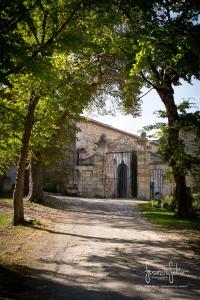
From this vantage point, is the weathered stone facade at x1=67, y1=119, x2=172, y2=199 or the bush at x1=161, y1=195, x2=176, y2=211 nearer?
the bush at x1=161, y1=195, x2=176, y2=211

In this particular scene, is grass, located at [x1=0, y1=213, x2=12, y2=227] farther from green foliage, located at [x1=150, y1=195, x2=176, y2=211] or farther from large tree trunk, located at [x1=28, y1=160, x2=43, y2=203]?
green foliage, located at [x1=150, y1=195, x2=176, y2=211]

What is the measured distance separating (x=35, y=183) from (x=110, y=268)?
1438cm

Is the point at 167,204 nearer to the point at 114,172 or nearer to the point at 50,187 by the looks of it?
the point at 114,172

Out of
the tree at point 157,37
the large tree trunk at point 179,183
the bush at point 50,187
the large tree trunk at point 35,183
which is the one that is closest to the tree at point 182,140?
the large tree trunk at point 179,183

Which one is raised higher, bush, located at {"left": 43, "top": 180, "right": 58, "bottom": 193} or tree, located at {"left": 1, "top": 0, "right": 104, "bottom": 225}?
tree, located at {"left": 1, "top": 0, "right": 104, "bottom": 225}

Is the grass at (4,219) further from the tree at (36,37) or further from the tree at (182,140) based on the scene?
the tree at (182,140)

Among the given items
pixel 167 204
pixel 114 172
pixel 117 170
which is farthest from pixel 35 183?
pixel 117 170

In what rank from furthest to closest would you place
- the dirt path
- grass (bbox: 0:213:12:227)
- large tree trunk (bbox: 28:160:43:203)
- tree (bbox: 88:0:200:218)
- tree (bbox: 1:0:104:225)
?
large tree trunk (bbox: 28:160:43:203), grass (bbox: 0:213:12:227), tree (bbox: 88:0:200:218), tree (bbox: 1:0:104:225), the dirt path

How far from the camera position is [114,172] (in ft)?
112

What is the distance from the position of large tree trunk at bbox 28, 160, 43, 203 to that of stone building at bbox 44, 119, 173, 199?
1038 centimetres

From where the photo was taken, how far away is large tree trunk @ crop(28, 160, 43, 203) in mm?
20855

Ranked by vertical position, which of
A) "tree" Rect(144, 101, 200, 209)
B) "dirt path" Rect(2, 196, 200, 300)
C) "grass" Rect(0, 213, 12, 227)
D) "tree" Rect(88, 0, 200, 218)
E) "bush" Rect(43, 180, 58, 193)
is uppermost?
"tree" Rect(88, 0, 200, 218)

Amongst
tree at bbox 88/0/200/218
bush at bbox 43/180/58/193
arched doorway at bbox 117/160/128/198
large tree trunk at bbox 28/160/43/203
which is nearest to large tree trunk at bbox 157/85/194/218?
tree at bbox 88/0/200/218

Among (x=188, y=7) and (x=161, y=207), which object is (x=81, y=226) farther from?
(x=161, y=207)
